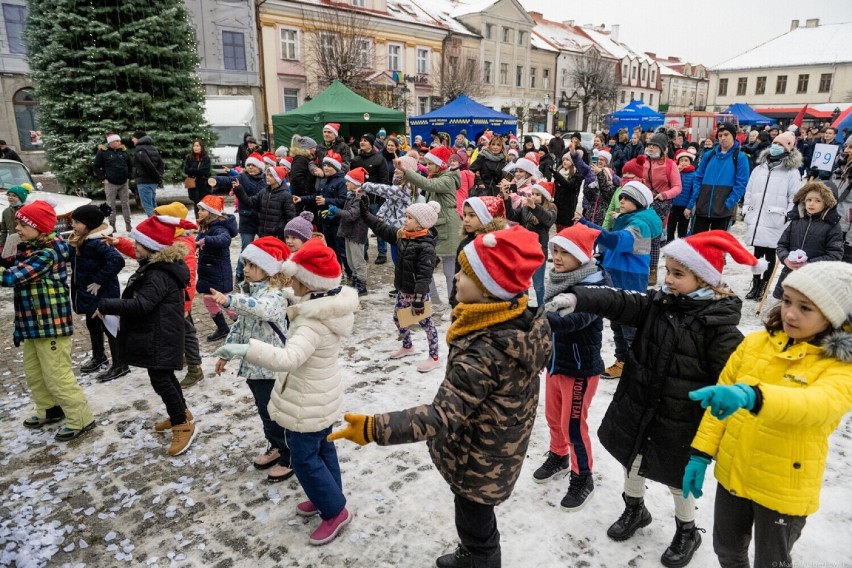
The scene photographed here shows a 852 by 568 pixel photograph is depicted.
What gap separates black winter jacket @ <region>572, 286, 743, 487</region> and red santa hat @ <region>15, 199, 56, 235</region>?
12.6ft

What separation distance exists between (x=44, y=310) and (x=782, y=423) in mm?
4717

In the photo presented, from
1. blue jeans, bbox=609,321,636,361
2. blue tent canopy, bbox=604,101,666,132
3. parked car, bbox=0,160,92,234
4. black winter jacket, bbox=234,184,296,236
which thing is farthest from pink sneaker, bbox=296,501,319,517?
blue tent canopy, bbox=604,101,666,132

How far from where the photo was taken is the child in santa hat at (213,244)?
571cm

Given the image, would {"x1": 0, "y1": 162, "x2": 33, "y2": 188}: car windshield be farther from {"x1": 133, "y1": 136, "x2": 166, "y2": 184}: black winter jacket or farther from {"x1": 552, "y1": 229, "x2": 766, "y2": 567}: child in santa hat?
{"x1": 552, "y1": 229, "x2": 766, "y2": 567}: child in santa hat

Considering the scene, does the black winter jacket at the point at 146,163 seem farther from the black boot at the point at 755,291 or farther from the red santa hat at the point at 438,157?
the black boot at the point at 755,291

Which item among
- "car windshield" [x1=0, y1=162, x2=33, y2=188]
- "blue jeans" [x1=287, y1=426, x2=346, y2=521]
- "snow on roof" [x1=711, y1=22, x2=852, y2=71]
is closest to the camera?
"blue jeans" [x1=287, y1=426, x2=346, y2=521]

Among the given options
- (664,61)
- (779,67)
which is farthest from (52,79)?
(664,61)

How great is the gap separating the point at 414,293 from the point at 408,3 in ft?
127

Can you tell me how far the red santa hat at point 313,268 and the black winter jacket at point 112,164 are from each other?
10109mm

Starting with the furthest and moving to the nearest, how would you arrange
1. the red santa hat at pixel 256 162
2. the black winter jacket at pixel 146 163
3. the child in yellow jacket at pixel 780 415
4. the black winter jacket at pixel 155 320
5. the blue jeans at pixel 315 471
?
the black winter jacket at pixel 146 163 < the red santa hat at pixel 256 162 < the black winter jacket at pixel 155 320 < the blue jeans at pixel 315 471 < the child in yellow jacket at pixel 780 415

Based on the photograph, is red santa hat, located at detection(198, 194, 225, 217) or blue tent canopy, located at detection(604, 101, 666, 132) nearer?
red santa hat, located at detection(198, 194, 225, 217)

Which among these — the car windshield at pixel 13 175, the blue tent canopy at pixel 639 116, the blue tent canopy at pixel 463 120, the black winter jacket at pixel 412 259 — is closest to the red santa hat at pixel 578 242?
the black winter jacket at pixel 412 259

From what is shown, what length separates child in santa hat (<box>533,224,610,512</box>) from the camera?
3180 millimetres

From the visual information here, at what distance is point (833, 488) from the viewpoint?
354cm
